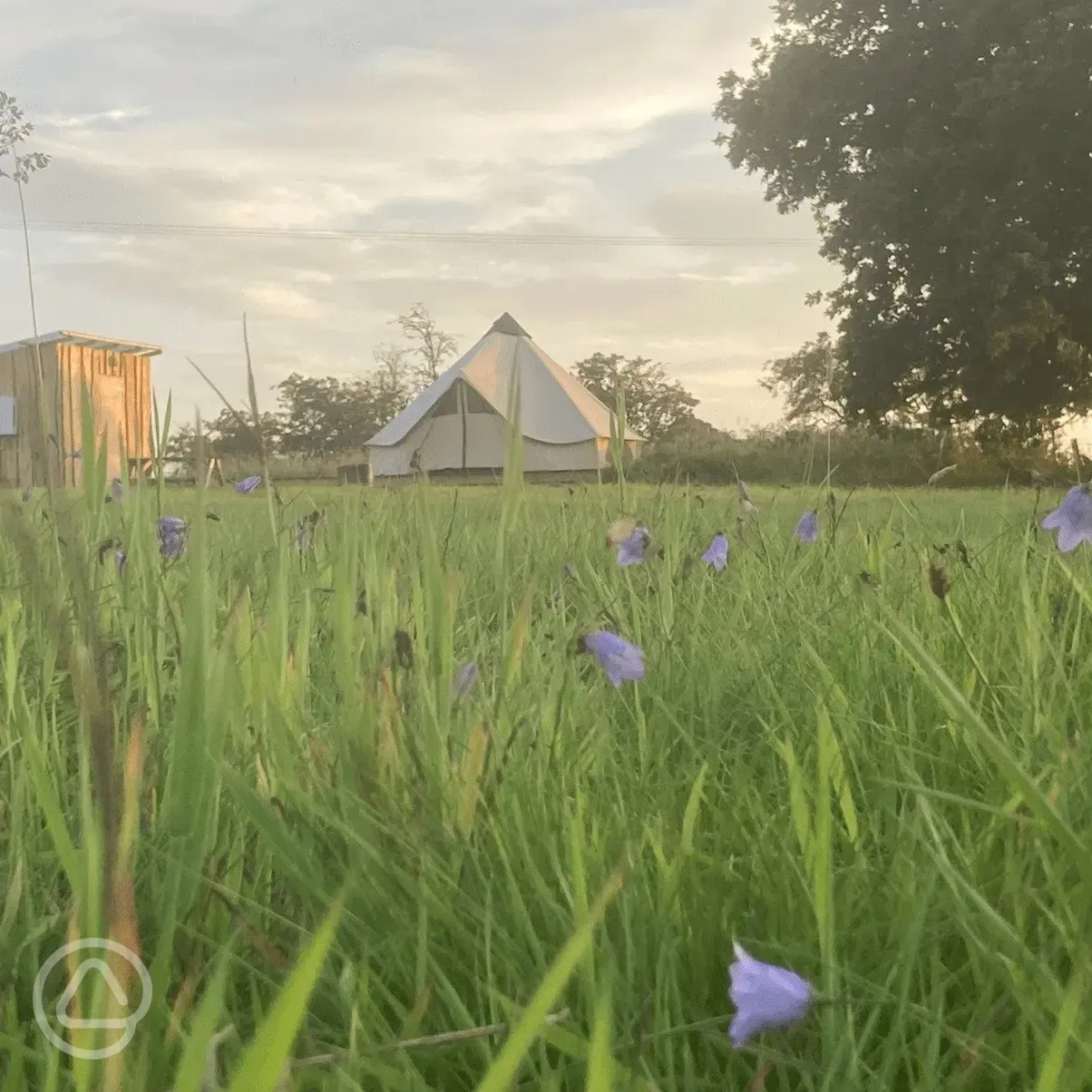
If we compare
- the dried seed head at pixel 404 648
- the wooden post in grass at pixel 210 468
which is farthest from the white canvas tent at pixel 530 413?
the dried seed head at pixel 404 648

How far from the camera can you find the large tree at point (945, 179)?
17.1 metres

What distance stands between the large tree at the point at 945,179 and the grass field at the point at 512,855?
1751cm

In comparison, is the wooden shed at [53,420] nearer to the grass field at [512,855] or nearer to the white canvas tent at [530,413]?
the grass field at [512,855]

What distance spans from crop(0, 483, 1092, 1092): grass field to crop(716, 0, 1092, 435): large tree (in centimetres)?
1751

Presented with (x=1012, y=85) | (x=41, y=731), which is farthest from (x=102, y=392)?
(x=1012, y=85)

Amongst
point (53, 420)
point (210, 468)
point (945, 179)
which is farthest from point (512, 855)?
point (945, 179)

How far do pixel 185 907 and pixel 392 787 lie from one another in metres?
0.29

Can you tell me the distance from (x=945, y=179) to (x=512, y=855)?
1929cm

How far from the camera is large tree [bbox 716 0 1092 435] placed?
17094 mm

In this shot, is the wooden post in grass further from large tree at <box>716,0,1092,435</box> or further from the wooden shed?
large tree at <box>716,0,1092,435</box>

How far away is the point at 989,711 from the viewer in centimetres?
148

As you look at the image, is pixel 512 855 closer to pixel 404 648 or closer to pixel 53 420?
pixel 404 648

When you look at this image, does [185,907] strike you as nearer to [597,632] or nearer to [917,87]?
[597,632]

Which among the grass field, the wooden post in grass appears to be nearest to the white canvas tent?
the wooden post in grass
